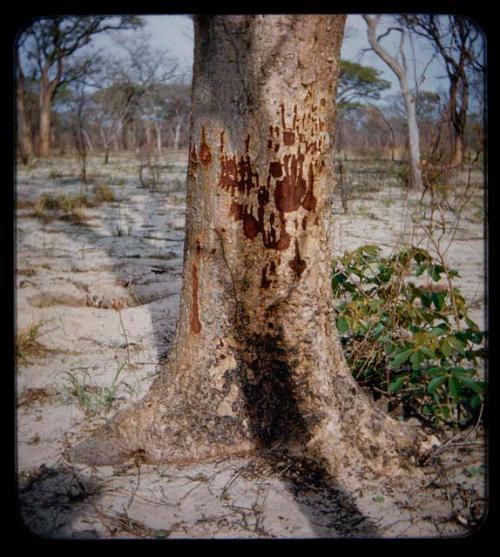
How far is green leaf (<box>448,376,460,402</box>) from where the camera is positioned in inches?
73.7

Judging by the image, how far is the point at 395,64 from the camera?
9.31 m

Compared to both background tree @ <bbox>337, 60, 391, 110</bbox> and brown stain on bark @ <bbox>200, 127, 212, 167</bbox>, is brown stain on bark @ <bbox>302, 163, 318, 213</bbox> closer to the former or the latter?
brown stain on bark @ <bbox>200, 127, 212, 167</bbox>

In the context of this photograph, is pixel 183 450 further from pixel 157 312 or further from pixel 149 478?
pixel 157 312

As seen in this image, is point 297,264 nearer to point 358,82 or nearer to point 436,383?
point 436,383

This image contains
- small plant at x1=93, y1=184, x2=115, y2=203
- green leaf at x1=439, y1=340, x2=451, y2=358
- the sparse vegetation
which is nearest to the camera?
green leaf at x1=439, y1=340, x2=451, y2=358

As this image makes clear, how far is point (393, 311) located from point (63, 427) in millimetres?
1369

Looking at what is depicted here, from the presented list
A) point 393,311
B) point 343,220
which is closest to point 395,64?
point 343,220

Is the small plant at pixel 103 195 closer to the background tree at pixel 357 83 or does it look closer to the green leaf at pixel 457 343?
the green leaf at pixel 457 343

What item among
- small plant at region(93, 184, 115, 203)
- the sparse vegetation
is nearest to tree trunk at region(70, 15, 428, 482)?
the sparse vegetation

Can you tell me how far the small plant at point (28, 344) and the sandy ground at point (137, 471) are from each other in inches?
0.9

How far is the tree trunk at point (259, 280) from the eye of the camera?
69.5 inches

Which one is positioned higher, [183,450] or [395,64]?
[395,64]

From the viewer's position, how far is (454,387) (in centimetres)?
188

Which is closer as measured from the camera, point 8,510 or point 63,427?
point 8,510
